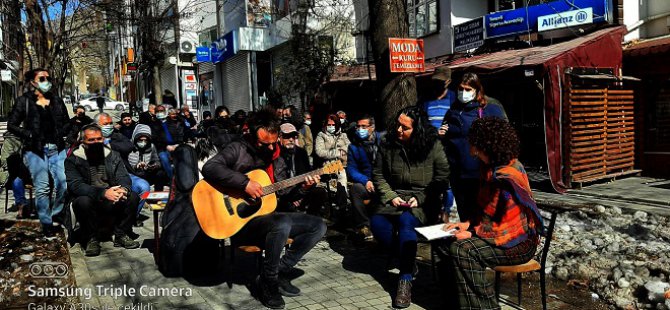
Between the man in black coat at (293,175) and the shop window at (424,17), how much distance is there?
365 inches

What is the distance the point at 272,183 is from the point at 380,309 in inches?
56.5

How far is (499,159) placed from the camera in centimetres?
391

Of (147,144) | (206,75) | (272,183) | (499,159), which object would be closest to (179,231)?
(272,183)

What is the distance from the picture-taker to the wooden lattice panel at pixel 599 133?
10312 mm

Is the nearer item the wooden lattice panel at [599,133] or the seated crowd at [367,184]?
the seated crowd at [367,184]

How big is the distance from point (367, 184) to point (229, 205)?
1666 mm

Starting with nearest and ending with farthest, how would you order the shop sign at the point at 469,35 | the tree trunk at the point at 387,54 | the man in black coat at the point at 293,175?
the man in black coat at the point at 293,175
the tree trunk at the point at 387,54
the shop sign at the point at 469,35

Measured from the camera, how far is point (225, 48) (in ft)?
79.9

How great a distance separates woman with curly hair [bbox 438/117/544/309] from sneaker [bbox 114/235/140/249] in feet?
13.9

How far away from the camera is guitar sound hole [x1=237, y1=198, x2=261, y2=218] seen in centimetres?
475

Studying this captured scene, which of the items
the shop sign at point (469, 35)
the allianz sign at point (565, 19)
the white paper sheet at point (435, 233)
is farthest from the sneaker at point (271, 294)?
the shop sign at point (469, 35)

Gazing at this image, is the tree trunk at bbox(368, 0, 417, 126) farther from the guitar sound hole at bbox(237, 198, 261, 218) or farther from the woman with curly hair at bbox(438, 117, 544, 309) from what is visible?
the woman with curly hair at bbox(438, 117, 544, 309)

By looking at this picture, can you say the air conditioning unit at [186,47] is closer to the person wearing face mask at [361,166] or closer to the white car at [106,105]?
the white car at [106,105]

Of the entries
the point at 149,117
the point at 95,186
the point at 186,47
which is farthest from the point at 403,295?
the point at 186,47
